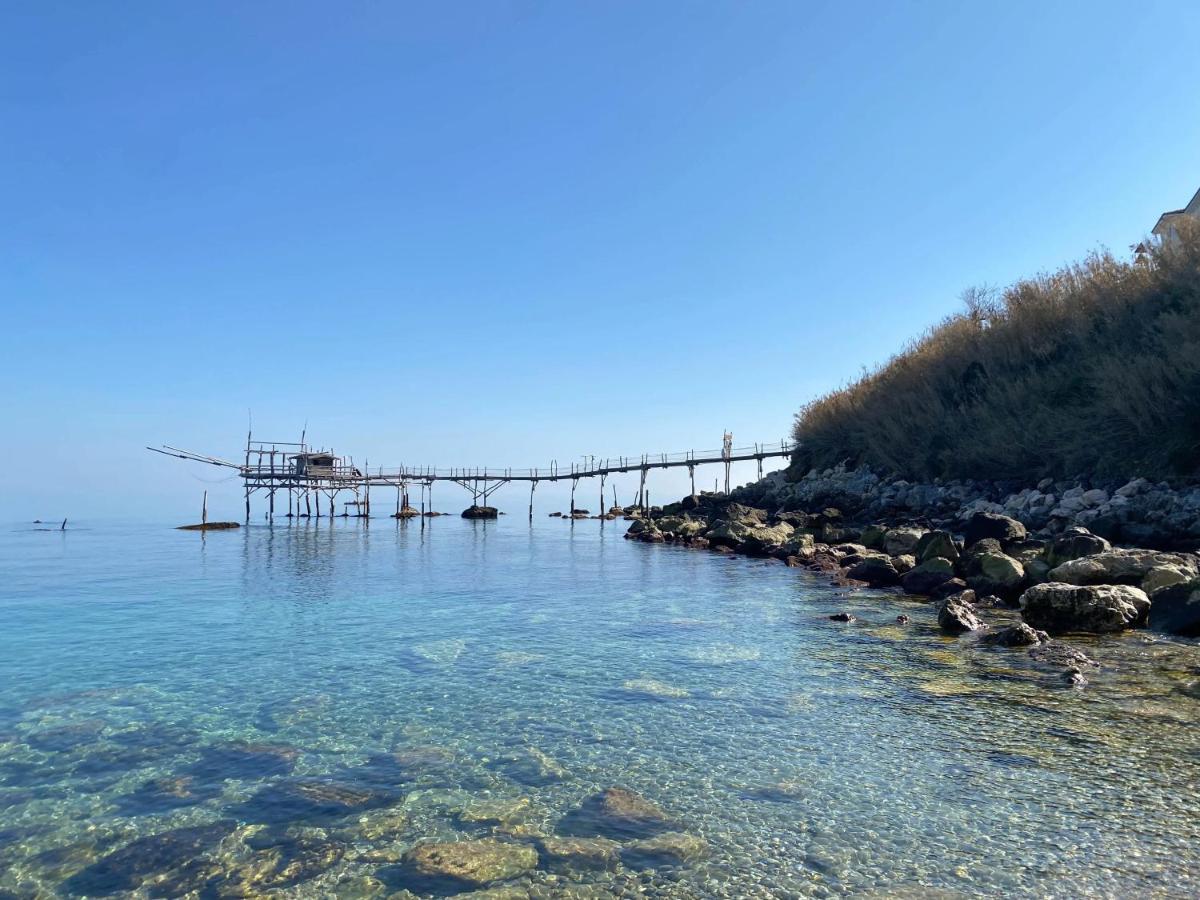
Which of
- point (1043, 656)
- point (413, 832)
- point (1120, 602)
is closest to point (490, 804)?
point (413, 832)

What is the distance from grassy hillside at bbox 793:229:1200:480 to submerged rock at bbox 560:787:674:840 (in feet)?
84.2

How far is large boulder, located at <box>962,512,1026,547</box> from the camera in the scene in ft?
68.4

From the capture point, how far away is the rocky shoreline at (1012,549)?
13086 mm

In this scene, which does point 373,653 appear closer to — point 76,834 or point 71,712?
point 71,712

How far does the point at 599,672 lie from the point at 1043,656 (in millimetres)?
6649

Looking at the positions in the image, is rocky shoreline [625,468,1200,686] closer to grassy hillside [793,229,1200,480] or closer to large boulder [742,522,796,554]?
large boulder [742,522,796,554]

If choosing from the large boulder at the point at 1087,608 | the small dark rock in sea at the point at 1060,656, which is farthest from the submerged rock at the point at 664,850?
the large boulder at the point at 1087,608

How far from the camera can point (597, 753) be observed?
7.88 metres

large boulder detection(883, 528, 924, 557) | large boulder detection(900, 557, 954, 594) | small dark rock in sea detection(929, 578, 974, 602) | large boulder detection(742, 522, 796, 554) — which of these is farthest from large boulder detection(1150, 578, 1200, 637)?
large boulder detection(742, 522, 796, 554)

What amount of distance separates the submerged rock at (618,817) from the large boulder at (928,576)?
14.0m

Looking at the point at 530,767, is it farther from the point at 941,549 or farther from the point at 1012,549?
the point at 1012,549

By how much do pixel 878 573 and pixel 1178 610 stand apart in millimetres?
8194

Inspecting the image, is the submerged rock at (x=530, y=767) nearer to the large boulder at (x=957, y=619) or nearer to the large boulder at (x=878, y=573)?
the large boulder at (x=957, y=619)

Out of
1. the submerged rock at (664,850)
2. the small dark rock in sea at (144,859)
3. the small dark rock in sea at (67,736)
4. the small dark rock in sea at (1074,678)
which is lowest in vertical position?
the submerged rock at (664,850)
